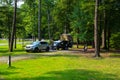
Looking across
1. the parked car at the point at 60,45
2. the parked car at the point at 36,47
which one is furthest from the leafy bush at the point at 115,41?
the parked car at the point at 36,47

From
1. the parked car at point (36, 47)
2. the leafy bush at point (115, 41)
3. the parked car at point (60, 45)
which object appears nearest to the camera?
the parked car at point (36, 47)

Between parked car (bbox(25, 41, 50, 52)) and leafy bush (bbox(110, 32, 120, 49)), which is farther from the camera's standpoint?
→ leafy bush (bbox(110, 32, 120, 49))

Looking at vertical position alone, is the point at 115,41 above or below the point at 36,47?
above

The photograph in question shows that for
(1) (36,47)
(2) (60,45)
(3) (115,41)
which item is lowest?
(1) (36,47)

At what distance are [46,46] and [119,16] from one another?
436 inches

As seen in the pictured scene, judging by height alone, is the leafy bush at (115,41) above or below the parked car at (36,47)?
above

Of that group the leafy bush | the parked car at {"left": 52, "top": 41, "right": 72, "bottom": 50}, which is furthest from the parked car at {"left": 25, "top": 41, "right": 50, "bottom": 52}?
the leafy bush

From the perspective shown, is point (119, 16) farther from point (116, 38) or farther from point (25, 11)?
point (25, 11)

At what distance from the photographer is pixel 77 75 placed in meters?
17.8

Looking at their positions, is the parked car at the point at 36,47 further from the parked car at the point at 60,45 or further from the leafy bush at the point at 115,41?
the leafy bush at the point at 115,41

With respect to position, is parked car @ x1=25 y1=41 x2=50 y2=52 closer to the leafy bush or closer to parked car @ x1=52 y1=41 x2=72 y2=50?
parked car @ x1=52 y1=41 x2=72 y2=50

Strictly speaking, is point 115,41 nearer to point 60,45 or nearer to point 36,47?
point 60,45

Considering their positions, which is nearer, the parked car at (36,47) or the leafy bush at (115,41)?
the parked car at (36,47)

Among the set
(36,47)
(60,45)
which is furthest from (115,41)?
(36,47)
